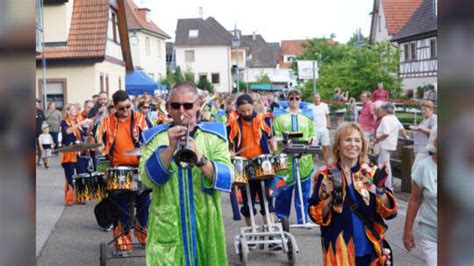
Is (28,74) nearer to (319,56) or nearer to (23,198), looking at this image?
(23,198)

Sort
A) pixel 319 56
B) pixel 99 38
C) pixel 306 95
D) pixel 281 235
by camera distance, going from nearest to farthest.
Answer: pixel 281 235 → pixel 99 38 → pixel 306 95 → pixel 319 56

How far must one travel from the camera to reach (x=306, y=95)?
44.9 metres

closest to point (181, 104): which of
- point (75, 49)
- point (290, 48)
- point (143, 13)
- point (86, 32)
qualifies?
point (75, 49)

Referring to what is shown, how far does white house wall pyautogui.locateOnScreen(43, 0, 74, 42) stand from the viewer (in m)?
30.0

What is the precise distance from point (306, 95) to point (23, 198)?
44197mm

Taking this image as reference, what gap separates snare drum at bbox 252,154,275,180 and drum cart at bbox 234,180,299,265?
0.63 metres

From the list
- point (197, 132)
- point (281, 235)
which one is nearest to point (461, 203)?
point (197, 132)

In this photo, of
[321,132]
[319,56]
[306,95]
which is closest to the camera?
[321,132]

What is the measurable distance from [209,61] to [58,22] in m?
61.8

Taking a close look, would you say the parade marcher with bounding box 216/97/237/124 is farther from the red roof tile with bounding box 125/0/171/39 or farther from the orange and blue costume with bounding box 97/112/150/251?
the red roof tile with bounding box 125/0/171/39

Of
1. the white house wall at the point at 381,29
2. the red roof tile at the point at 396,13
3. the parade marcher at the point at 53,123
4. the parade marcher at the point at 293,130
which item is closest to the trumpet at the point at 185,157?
the parade marcher at the point at 293,130

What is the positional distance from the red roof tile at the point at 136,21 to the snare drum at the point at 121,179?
5341 cm

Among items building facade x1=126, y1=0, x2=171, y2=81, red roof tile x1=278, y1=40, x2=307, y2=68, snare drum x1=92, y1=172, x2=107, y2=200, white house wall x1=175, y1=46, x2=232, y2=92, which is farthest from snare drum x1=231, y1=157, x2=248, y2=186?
red roof tile x1=278, y1=40, x2=307, y2=68

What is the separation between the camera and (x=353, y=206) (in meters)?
4.71
